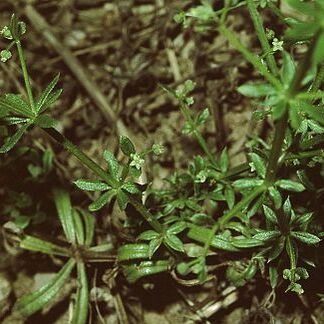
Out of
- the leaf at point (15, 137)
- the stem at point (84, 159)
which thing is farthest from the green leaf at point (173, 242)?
the leaf at point (15, 137)

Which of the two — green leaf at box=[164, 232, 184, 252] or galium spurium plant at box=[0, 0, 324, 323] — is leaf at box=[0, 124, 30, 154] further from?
green leaf at box=[164, 232, 184, 252]

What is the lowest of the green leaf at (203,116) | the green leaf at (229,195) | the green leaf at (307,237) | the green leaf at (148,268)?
the green leaf at (148,268)

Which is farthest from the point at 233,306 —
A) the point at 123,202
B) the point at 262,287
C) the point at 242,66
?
the point at 242,66

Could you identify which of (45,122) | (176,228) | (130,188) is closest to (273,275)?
(176,228)

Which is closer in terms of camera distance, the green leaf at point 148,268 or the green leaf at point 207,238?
the green leaf at point 207,238

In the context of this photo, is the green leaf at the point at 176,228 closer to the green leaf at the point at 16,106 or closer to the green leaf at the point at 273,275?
the green leaf at the point at 273,275

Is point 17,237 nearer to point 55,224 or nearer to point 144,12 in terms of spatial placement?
point 55,224

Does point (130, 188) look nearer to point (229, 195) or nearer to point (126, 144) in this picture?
point (126, 144)
